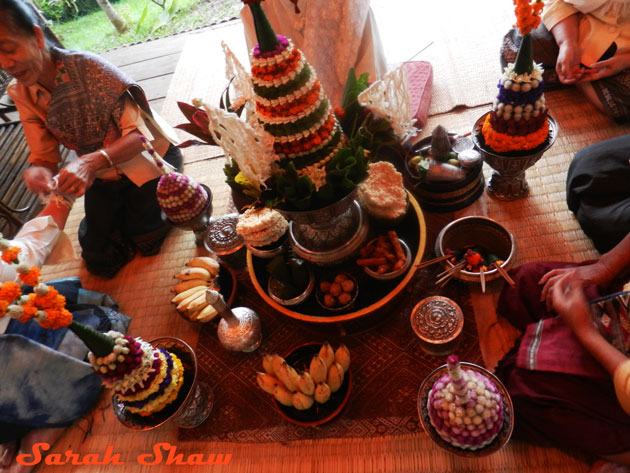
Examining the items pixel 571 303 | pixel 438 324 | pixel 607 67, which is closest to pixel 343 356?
pixel 438 324

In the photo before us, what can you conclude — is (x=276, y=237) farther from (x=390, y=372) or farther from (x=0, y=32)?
(x=0, y=32)

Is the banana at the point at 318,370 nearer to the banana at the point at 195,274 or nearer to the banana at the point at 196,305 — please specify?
the banana at the point at 196,305

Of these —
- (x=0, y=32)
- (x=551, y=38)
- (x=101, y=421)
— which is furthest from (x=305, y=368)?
(x=551, y=38)

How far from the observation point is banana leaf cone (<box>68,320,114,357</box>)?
1.18 m

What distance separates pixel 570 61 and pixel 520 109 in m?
0.74

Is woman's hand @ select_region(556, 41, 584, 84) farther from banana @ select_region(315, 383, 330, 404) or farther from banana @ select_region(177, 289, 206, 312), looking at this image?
banana @ select_region(177, 289, 206, 312)

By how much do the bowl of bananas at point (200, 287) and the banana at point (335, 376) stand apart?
599mm

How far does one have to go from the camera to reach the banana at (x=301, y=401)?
138cm

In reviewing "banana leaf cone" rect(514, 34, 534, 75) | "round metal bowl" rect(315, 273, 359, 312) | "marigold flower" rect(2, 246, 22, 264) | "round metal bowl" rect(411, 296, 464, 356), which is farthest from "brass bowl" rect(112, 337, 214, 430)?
"banana leaf cone" rect(514, 34, 534, 75)

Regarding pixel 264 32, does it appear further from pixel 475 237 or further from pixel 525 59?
pixel 475 237

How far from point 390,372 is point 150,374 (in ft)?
2.85

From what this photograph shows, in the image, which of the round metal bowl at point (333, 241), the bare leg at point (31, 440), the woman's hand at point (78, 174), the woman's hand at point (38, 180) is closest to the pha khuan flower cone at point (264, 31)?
the round metal bowl at point (333, 241)

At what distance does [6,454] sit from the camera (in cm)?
167

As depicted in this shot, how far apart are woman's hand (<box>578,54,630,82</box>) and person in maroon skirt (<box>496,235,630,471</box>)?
41.8 inches
